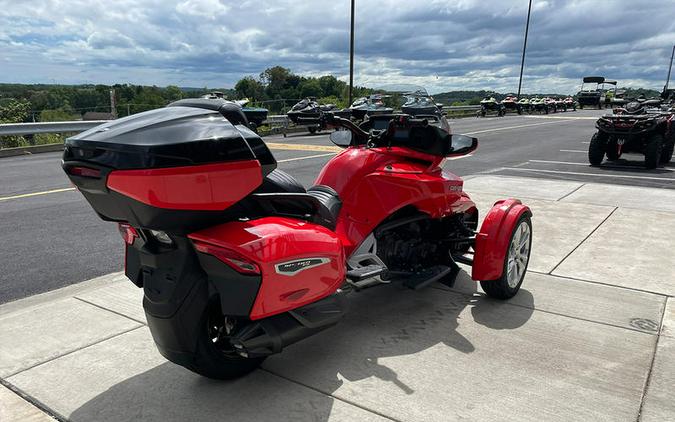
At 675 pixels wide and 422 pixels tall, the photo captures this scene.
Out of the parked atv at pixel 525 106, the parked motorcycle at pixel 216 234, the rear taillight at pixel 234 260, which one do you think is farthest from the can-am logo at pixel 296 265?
the parked atv at pixel 525 106

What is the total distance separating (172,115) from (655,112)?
13.7 meters

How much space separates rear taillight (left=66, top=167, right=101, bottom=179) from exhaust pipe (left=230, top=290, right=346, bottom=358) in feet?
3.16

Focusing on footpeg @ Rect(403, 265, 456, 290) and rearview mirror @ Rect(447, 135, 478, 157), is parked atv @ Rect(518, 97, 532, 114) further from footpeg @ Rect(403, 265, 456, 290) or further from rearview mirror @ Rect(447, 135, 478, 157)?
footpeg @ Rect(403, 265, 456, 290)

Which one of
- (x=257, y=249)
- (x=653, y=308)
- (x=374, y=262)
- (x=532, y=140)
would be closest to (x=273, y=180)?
(x=257, y=249)

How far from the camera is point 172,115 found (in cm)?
241

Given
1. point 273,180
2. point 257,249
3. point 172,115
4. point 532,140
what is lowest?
point 532,140

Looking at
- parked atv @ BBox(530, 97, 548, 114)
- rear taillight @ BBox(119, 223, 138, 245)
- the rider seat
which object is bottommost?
parked atv @ BBox(530, 97, 548, 114)

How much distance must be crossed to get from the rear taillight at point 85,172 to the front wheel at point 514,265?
2.88m

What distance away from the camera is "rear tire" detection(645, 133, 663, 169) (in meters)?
12.0

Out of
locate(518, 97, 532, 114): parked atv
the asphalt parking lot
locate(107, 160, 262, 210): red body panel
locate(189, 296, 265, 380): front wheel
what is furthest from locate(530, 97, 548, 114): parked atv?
locate(107, 160, 262, 210): red body panel

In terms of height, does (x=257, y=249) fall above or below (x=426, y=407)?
above

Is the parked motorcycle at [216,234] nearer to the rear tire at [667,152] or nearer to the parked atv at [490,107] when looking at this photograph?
the rear tire at [667,152]

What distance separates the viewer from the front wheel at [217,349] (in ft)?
8.63

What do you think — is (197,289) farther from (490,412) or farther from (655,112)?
(655,112)
